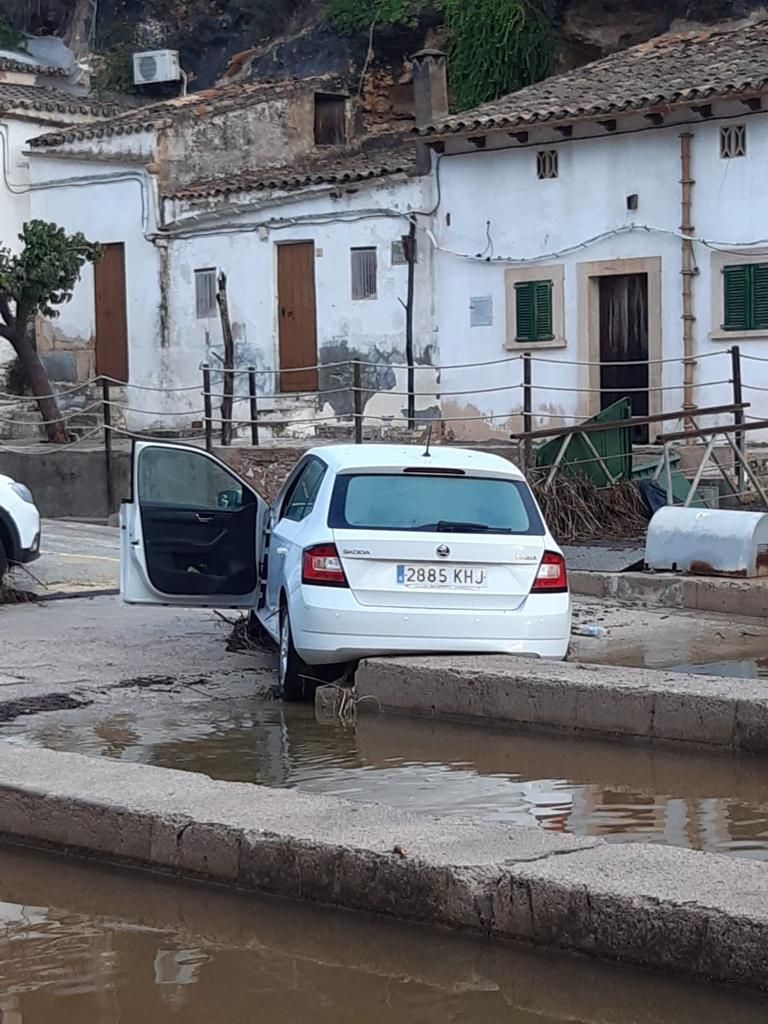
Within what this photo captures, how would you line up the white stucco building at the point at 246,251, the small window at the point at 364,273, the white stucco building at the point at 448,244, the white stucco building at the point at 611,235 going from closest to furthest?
the white stucco building at the point at 611,235
the white stucco building at the point at 448,244
the white stucco building at the point at 246,251
the small window at the point at 364,273

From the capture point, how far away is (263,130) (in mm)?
31031

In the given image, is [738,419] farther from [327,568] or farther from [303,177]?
[303,177]

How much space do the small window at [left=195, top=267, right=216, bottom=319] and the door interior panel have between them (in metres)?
17.6

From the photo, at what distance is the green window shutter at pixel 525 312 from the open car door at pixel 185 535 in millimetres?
13695

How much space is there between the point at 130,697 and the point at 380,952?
5134 mm

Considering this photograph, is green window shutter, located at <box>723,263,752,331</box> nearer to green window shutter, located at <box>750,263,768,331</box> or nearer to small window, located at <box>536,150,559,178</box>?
green window shutter, located at <box>750,263,768,331</box>

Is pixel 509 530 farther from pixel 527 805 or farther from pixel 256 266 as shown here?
pixel 256 266

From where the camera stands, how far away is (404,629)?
31.6 feet

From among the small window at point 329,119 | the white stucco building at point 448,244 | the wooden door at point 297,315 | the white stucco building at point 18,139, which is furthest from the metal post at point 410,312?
the white stucco building at point 18,139

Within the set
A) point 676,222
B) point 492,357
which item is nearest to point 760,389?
point 676,222

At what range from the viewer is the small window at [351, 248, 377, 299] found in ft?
87.4

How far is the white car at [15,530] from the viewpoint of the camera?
14.4m

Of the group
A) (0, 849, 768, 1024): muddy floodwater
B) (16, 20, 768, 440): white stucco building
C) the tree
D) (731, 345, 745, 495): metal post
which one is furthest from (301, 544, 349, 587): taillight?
the tree

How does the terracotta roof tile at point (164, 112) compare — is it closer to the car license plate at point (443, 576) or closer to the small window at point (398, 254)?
the small window at point (398, 254)
